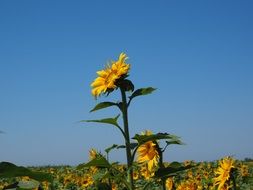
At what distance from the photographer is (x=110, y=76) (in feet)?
13.0

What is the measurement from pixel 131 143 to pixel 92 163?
341mm

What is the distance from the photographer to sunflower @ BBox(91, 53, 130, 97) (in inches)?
154

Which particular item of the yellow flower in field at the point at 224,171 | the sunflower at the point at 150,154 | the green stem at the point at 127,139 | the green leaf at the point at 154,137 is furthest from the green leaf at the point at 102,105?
the yellow flower in field at the point at 224,171

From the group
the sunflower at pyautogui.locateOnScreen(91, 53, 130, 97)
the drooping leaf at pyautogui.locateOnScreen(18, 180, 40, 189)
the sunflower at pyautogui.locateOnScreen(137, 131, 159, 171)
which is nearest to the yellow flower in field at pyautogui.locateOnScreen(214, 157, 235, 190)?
the sunflower at pyautogui.locateOnScreen(137, 131, 159, 171)

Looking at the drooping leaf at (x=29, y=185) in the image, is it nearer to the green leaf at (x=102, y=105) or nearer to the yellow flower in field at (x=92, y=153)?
the green leaf at (x=102, y=105)

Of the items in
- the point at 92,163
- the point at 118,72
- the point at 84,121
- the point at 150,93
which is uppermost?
the point at 118,72

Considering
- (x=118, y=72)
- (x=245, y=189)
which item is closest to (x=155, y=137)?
(x=118, y=72)

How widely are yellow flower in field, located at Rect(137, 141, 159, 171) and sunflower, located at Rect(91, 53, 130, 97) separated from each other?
0.69 metres

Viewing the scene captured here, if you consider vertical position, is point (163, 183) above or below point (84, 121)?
below

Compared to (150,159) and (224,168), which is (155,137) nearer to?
(150,159)

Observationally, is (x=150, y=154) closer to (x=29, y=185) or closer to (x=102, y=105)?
(x=102, y=105)

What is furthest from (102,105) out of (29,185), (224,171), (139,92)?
(224,171)

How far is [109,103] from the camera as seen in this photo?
3631 mm

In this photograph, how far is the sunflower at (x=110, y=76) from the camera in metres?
3.91
